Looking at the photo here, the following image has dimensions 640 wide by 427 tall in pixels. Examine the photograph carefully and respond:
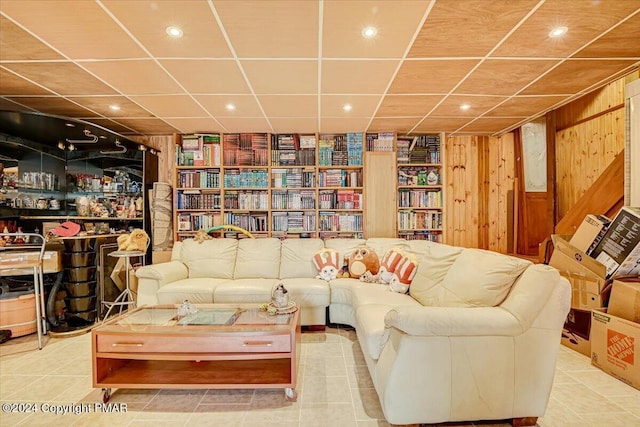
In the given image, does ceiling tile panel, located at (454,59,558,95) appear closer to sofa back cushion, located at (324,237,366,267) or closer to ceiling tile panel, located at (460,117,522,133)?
ceiling tile panel, located at (460,117,522,133)

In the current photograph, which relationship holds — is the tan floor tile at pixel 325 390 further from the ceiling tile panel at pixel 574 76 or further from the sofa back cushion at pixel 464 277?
the ceiling tile panel at pixel 574 76

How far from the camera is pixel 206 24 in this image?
204cm

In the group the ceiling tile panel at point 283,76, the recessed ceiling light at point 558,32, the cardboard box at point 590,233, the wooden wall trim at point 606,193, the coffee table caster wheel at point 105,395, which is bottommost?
the coffee table caster wheel at point 105,395

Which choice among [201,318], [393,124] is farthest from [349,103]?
[201,318]

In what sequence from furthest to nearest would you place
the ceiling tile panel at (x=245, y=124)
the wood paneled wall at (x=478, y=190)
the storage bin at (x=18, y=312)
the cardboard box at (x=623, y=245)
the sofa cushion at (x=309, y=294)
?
1. the wood paneled wall at (x=478, y=190)
2. the ceiling tile panel at (x=245, y=124)
3. the sofa cushion at (x=309, y=294)
4. the storage bin at (x=18, y=312)
5. the cardboard box at (x=623, y=245)

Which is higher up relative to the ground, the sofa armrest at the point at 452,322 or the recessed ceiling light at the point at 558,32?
the recessed ceiling light at the point at 558,32

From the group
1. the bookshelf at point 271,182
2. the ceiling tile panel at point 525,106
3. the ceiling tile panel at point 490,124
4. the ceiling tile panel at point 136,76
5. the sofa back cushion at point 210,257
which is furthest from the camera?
the bookshelf at point 271,182

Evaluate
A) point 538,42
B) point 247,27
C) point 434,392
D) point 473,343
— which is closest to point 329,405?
point 434,392

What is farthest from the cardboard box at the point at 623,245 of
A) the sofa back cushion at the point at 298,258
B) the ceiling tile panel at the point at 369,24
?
the sofa back cushion at the point at 298,258

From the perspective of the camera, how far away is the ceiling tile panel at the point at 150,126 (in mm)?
4082

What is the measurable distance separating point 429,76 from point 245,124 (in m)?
2.47

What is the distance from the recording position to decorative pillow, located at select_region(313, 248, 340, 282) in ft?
11.0

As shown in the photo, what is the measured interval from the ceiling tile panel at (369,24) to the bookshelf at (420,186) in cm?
245

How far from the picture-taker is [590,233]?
2875mm
